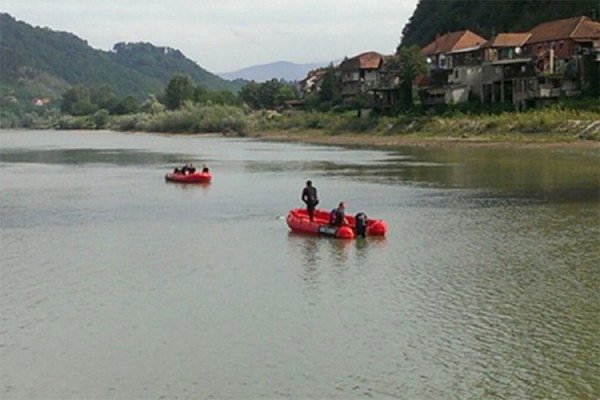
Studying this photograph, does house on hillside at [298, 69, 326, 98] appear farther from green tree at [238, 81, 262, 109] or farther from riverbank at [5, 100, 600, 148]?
riverbank at [5, 100, 600, 148]

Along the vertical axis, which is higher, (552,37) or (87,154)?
(552,37)

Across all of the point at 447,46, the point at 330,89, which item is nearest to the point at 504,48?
the point at 447,46

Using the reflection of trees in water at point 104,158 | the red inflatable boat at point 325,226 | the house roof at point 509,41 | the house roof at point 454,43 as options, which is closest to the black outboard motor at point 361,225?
the red inflatable boat at point 325,226

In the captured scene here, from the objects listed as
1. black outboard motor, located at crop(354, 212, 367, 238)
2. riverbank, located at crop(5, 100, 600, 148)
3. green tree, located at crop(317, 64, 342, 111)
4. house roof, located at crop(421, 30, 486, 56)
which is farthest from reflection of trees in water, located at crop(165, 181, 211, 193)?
green tree, located at crop(317, 64, 342, 111)

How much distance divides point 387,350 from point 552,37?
7384cm

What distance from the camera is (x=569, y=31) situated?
83938 millimetres

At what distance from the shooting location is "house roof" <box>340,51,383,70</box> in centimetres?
11806

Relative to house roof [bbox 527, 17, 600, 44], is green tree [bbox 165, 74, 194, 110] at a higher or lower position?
lower

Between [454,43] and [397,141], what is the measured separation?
64.4 feet

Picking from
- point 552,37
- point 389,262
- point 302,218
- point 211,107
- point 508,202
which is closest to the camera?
point 389,262

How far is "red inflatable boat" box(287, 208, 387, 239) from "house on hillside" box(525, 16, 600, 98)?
5317 centimetres

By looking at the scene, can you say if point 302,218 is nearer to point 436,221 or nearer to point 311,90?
point 436,221

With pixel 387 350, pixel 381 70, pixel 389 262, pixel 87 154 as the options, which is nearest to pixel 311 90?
pixel 381 70

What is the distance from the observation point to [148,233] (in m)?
32.5
